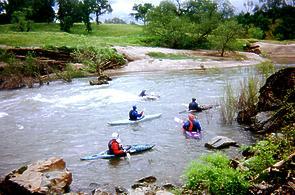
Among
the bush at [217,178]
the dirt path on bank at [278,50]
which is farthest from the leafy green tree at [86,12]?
the bush at [217,178]

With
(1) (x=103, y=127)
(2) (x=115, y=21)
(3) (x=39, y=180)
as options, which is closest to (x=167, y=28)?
(1) (x=103, y=127)

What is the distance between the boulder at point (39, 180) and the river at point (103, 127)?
2.31 ft

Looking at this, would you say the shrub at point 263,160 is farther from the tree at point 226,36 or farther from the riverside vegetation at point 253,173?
the tree at point 226,36

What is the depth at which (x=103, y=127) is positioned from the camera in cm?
2203

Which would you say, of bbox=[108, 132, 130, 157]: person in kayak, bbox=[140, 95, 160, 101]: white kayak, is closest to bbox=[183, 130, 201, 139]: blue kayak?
bbox=[108, 132, 130, 157]: person in kayak

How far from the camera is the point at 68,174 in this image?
13539 millimetres

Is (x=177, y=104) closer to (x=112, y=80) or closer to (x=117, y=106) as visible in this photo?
(x=117, y=106)

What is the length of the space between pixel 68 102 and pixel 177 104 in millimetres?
8054

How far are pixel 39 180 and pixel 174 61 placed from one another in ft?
124

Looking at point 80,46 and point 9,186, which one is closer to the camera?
point 9,186

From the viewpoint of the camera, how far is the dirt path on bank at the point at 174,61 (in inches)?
1844

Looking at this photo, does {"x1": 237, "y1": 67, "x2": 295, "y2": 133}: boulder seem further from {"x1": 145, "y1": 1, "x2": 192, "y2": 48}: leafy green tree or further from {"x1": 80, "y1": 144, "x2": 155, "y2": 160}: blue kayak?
{"x1": 145, "y1": 1, "x2": 192, "y2": 48}: leafy green tree

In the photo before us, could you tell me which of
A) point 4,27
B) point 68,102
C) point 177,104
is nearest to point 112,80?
point 68,102

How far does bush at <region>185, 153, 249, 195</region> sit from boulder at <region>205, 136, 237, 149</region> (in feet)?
20.2
